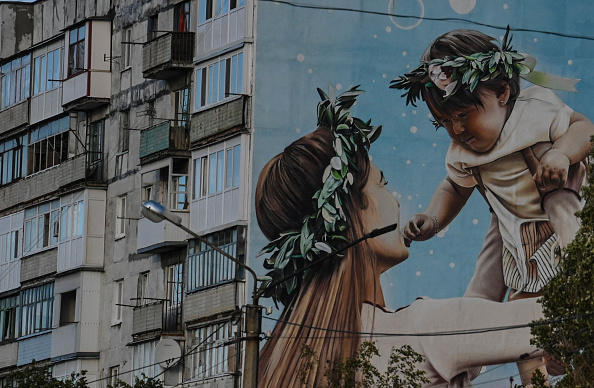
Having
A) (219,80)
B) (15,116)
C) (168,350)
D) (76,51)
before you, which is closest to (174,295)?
(168,350)

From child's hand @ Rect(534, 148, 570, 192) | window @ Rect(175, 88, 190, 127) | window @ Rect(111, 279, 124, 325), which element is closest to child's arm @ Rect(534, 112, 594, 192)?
child's hand @ Rect(534, 148, 570, 192)

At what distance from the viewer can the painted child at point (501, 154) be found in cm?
6209

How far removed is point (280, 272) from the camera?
6059 centimetres

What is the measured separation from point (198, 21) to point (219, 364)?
11338 millimetres

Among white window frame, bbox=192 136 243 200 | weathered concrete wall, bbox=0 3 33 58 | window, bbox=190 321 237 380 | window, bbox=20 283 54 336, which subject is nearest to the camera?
window, bbox=190 321 237 380

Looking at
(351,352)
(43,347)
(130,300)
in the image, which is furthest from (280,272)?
(43,347)

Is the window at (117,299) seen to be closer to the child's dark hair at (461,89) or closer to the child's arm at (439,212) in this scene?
the child's arm at (439,212)

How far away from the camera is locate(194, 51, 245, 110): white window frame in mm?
61500

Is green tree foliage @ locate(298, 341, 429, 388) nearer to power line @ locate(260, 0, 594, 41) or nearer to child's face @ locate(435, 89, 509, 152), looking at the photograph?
child's face @ locate(435, 89, 509, 152)

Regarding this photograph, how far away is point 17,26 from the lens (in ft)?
248

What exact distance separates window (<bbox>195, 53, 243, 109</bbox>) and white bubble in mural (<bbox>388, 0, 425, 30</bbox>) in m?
5.49

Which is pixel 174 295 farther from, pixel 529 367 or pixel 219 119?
pixel 529 367

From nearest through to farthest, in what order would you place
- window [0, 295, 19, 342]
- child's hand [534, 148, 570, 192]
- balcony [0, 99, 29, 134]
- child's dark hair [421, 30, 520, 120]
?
child's hand [534, 148, 570, 192]
child's dark hair [421, 30, 520, 120]
window [0, 295, 19, 342]
balcony [0, 99, 29, 134]

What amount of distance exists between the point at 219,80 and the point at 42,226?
41.0ft
